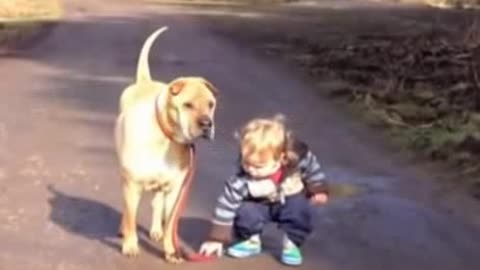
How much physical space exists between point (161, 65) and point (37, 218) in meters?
9.81

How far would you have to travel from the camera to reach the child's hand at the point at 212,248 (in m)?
7.54

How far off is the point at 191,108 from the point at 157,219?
919mm

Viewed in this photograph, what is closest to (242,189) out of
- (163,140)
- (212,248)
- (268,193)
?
(268,193)

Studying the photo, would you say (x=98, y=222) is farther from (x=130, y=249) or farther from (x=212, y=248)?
(x=212, y=248)

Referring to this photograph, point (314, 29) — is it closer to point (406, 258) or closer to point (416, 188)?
point (416, 188)

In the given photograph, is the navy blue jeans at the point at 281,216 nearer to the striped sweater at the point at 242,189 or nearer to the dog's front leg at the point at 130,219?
the striped sweater at the point at 242,189

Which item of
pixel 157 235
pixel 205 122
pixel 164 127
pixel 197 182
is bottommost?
pixel 197 182

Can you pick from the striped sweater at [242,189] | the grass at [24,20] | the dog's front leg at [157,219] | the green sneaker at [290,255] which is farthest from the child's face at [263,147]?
the grass at [24,20]

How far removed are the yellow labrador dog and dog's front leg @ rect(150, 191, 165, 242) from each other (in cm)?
1

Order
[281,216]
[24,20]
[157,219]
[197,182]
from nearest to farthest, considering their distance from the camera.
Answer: [281,216], [157,219], [197,182], [24,20]

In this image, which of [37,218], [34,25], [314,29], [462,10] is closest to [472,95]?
[37,218]

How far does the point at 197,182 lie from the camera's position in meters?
9.83

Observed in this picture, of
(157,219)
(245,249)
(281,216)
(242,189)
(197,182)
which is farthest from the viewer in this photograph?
(197,182)

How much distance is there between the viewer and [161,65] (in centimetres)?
1833
